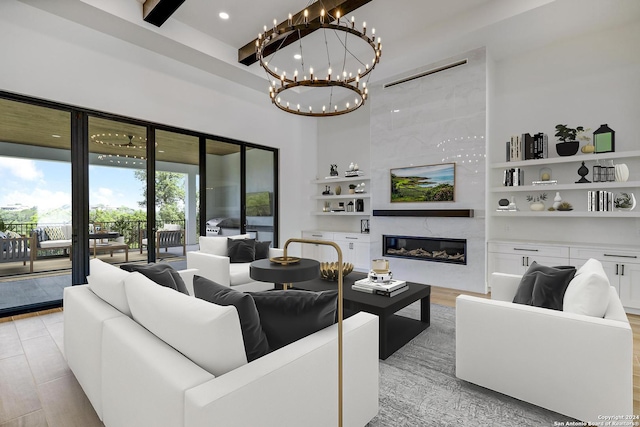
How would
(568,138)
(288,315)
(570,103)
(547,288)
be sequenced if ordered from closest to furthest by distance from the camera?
(288,315) < (547,288) < (568,138) < (570,103)

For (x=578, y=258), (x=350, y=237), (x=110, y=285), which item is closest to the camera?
(x=110, y=285)

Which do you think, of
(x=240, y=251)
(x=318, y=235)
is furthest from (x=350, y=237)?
(x=240, y=251)

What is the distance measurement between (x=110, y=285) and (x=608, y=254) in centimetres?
501

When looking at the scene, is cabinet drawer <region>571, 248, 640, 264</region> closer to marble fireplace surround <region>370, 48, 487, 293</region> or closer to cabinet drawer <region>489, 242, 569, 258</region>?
cabinet drawer <region>489, 242, 569, 258</region>

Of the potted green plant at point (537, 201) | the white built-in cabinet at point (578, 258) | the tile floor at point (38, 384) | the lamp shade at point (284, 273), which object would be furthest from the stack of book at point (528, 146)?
the tile floor at point (38, 384)

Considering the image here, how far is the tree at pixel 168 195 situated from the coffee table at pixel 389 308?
8.86 feet

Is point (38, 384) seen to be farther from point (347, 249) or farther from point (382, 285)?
point (347, 249)

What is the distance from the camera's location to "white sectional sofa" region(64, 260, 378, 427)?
1055 mm

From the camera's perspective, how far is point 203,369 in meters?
1.18

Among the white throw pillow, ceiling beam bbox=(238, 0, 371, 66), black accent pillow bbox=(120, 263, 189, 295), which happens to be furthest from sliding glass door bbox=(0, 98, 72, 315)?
the white throw pillow

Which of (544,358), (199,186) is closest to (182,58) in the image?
(199,186)

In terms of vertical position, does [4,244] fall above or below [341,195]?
below

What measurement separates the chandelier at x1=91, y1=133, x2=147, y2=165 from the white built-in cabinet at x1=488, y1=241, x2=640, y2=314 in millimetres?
5299

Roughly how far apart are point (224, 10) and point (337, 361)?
14.2 feet
